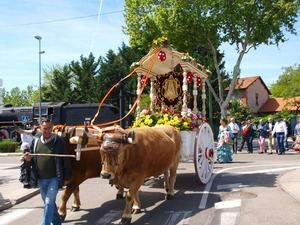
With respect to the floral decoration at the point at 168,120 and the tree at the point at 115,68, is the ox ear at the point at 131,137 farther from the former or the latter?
the tree at the point at 115,68

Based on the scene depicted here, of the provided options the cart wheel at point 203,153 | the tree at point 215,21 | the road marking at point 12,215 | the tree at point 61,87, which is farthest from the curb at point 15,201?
the tree at point 61,87

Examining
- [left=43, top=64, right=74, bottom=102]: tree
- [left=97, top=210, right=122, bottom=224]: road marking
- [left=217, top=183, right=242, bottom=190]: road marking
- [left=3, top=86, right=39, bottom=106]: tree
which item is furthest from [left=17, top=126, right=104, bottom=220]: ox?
[left=3, top=86, right=39, bottom=106]: tree

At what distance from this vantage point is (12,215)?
972 cm

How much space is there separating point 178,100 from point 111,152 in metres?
6.96

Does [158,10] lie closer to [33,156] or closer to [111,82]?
[111,82]

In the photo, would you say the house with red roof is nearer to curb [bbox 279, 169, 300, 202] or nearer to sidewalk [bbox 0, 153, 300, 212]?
sidewalk [bbox 0, 153, 300, 212]

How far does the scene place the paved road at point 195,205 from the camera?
8641 millimetres

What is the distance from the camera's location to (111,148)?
7.82m

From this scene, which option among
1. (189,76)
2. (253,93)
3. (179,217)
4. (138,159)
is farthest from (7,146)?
(253,93)

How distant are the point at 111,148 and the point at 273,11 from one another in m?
24.7

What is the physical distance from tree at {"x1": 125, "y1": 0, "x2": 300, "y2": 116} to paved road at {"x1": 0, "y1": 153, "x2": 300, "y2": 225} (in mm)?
17867

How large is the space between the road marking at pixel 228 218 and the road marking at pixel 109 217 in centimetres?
194

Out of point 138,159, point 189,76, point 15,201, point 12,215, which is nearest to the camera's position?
point 138,159

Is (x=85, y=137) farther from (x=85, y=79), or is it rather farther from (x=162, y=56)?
(x=85, y=79)
